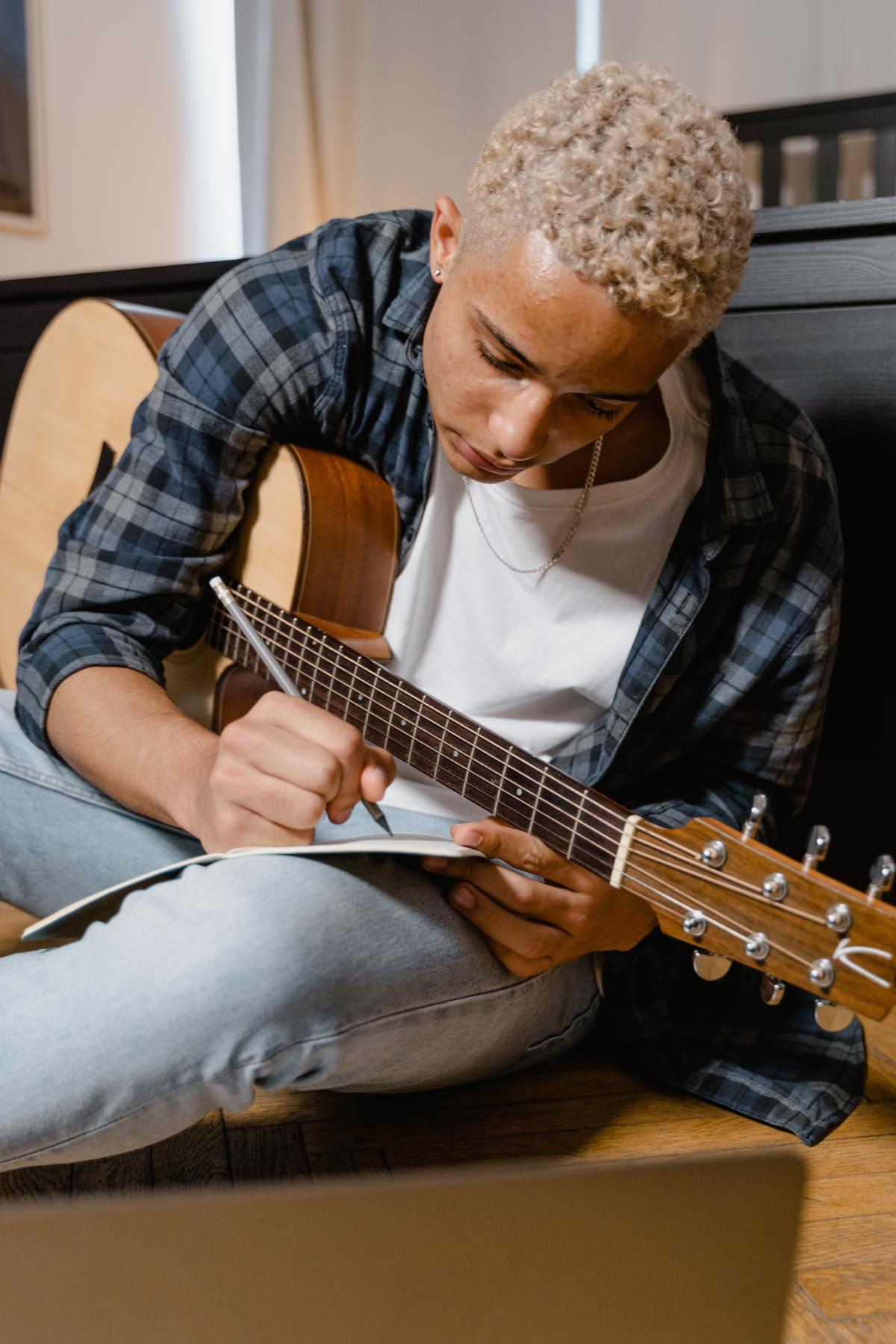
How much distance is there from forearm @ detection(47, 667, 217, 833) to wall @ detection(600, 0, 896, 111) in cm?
228

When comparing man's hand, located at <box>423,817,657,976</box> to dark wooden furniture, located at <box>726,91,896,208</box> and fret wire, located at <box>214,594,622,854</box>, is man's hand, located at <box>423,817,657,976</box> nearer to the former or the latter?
fret wire, located at <box>214,594,622,854</box>

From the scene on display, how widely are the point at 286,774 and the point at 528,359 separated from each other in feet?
1.08

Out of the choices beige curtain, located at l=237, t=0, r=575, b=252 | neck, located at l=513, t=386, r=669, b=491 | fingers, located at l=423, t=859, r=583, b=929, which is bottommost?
fingers, located at l=423, t=859, r=583, b=929

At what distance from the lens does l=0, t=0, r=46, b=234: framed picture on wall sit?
2986 mm

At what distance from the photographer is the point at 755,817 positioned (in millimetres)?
678

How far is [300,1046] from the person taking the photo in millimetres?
786

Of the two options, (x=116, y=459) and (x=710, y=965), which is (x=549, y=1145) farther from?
(x=116, y=459)

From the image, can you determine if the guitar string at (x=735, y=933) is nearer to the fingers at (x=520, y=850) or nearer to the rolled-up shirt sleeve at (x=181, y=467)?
the fingers at (x=520, y=850)

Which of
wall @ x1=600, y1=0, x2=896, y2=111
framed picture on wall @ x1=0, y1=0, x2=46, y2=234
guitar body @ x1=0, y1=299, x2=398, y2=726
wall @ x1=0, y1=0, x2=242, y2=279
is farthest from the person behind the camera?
wall @ x1=0, y1=0, x2=242, y2=279

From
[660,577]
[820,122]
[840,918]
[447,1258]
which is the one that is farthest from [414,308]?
[820,122]

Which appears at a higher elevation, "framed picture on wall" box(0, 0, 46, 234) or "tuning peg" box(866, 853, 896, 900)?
"framed picture on wall" box(0, 0, 46, 234)

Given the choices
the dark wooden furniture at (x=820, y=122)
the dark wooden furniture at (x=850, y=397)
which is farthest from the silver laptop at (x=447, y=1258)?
the dark wooden furniture at (x=820, y=122)

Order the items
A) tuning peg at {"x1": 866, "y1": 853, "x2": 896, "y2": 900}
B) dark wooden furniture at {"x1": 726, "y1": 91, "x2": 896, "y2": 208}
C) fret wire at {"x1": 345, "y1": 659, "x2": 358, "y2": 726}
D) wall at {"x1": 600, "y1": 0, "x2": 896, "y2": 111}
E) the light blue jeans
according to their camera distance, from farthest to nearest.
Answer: wall at {"x1": 600, "y1": 0, "x2": 896, "y2": 111} → dark wooden furniture at {"x1": 726, "y1": 91, "x2": 896, "y2": 208} → fret wire at {"x1": 345, "y1": 659, "x2": 358, "y2": 726} → the light blue jeans → tuning peg at {"x1": 866, "y1": 853, "x2": 896, "y2": 900}

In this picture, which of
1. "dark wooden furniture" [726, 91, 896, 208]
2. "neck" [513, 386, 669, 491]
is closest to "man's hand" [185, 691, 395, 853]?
"neck" [513, 386, 669, 491]
